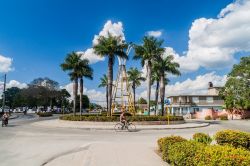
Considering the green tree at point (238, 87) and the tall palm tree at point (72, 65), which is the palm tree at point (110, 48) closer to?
the tall palm tree at point (72, 65)

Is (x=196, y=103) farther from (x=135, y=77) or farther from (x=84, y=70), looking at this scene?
(x=84, y=70)

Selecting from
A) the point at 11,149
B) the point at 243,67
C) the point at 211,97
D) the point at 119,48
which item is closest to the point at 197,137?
the point at 11,149

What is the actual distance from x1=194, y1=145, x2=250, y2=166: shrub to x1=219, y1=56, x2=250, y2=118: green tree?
5446cm

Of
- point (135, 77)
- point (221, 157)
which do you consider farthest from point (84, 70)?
point (221, 157)

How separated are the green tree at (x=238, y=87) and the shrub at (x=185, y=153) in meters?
52.9

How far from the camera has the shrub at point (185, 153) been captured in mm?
8211

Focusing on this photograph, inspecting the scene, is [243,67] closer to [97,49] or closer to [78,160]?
[97,49]

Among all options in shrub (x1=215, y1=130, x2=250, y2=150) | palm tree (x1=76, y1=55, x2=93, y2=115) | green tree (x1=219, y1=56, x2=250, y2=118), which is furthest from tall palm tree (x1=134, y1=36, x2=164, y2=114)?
shrub (x1=215, y1=130, x2=250, y2=150)

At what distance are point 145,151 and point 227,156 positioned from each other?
680 cm

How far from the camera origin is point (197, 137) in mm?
12336

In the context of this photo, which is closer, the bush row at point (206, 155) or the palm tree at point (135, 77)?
the bush row at point (206, 155)

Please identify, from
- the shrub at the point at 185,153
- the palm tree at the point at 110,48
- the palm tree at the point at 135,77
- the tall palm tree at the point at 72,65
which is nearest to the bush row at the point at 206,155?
the shrub at the point at 185,153

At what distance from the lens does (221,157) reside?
22.5 feet

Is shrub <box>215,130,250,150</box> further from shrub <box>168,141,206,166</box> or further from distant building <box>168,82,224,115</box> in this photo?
distant building <box>168,82,224,115</box>
